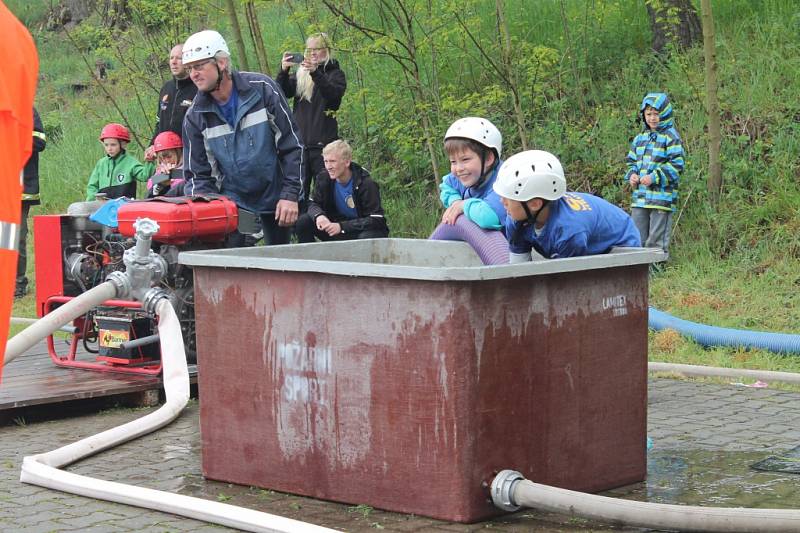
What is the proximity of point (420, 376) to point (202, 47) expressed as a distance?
13.2ft

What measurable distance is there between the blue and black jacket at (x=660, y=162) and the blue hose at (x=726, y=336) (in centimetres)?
202

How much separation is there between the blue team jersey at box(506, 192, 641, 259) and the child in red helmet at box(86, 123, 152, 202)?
7.47 meters

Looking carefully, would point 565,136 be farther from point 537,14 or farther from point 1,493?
point 1,493

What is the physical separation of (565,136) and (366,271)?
929 cm

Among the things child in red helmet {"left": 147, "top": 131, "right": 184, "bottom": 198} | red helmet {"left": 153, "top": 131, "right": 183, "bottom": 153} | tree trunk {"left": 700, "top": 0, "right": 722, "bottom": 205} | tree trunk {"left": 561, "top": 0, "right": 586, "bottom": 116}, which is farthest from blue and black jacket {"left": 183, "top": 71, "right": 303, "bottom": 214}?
tree trunk {"left": 561, "top": 0, "right": 586, "bottom": 116}

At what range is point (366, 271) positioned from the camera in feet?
17.1

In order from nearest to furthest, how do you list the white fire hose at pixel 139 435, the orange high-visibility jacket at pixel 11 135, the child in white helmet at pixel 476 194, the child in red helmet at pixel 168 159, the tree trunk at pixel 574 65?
the orange high-visibility jacket at pixel 11 135 → the white fire hose at pixel 139 435 → the child in white helmet at pixel 476 194 → the child in red helmet at pixel 168 159 → the tree trunk at pixel 574 65

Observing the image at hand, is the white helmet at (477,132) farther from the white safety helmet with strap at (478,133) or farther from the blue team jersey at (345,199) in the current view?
the blue team jersey at (345,199)

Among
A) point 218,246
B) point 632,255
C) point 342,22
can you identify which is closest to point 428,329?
point 632,255

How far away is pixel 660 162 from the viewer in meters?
Answer: 11.8

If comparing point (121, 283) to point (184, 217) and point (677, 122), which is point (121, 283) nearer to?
point (184, 217)

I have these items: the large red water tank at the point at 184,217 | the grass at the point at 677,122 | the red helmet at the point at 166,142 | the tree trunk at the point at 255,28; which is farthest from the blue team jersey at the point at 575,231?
the tree trunk at the point at 255,28

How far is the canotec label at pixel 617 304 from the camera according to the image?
18.5 ft

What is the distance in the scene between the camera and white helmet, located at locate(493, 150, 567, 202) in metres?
5.80
